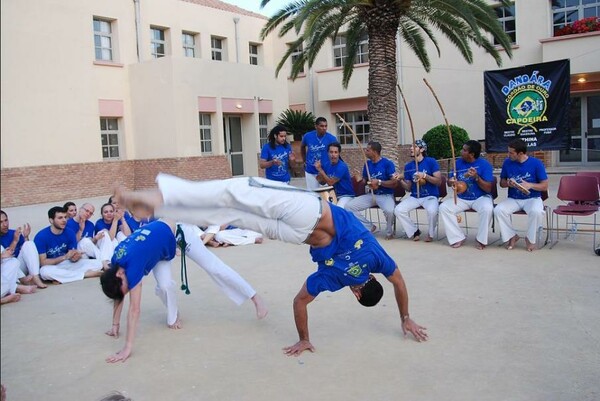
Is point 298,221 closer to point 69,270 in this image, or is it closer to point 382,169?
point 69,270

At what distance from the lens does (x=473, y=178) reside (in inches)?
336

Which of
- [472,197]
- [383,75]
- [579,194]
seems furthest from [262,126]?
[579,194]

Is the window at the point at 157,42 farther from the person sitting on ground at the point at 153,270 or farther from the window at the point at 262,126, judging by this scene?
the person sitting on ground at the point at 153,270

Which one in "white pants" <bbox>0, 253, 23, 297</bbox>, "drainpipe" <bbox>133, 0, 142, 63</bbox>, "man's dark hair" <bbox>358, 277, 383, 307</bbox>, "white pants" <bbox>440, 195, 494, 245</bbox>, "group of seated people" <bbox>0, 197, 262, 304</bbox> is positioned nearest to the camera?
"man's dark hair" <bbox>358, 277, 383, 307</bbox>

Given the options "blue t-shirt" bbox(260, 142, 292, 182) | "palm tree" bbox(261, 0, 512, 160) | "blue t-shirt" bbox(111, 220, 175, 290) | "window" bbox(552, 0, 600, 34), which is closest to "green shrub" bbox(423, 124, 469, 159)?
"palm tree" bbox(261, 0, 512, 160)

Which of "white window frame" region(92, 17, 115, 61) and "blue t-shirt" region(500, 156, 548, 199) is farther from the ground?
"white window frame" region(92, 17, 115, 61)

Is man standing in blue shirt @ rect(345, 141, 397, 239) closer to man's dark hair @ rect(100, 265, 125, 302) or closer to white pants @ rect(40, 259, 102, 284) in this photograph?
white pants @ rect(40, 259, 102, 284)

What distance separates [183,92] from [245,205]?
16389mm

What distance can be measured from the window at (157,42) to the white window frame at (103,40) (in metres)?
1.64

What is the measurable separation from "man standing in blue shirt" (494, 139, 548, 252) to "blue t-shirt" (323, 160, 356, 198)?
2.51m

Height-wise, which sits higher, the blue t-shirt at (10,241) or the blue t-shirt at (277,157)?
the blue t-shirt at (277,157)

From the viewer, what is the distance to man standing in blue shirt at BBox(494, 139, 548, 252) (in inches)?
309

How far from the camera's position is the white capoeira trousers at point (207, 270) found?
17.4 ft

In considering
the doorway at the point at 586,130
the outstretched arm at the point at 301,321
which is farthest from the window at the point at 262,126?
the outstretched arm at the point at 301,321
